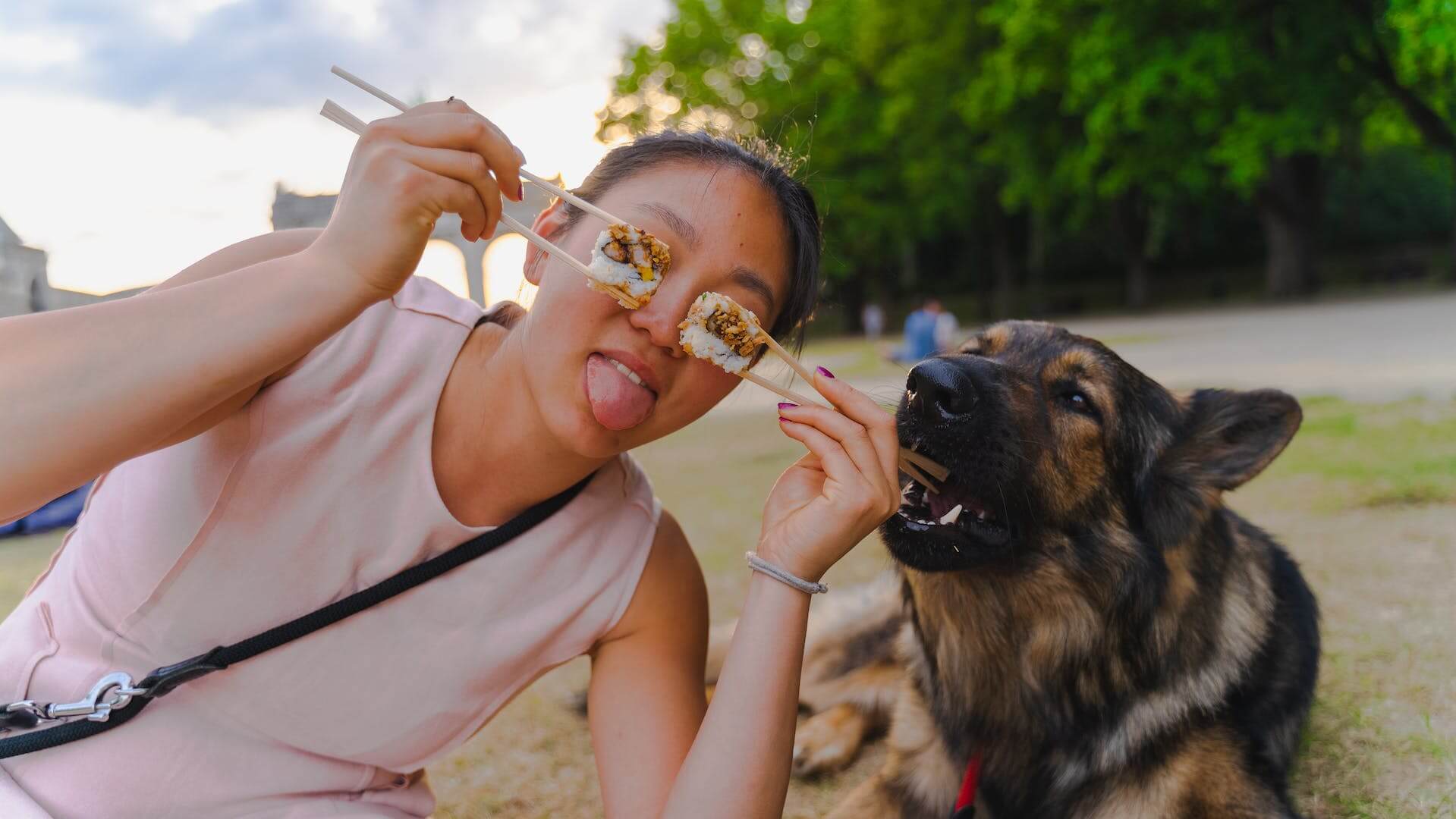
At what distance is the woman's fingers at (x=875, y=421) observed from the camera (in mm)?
1800

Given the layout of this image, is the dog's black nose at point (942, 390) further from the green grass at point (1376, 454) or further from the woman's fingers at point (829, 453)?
the green grass at point (1376, 454)

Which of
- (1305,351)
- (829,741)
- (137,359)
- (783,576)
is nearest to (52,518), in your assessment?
(829,741)

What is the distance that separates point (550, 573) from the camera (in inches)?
81.4

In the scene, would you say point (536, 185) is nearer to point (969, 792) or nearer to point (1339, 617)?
point (969, 792)

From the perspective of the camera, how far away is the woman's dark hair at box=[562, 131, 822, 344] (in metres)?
2.01

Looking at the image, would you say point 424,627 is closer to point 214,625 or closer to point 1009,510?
point 214,625

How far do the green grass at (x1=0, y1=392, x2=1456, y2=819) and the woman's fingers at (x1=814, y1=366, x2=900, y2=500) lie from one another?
58.3 inches

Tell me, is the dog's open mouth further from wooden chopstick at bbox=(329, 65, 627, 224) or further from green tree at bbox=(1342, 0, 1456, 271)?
green tree at bbox=(1342, 0, 1456, 271)

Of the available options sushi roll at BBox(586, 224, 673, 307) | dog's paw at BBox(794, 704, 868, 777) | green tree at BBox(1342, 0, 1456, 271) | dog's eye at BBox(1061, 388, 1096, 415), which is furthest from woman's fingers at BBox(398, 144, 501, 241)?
green tree at BBox(1342, 0, 1456, 271)

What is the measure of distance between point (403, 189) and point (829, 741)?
2.37m

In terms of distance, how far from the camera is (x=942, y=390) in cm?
241

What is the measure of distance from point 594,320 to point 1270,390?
185 centimetres

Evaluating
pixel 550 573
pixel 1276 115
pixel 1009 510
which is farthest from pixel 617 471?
pixel 1276 115

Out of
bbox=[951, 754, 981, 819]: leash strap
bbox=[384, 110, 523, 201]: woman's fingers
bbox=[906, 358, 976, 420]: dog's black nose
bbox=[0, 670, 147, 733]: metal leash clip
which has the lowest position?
bbox=[951, 754, 981, 819]: leash strap
